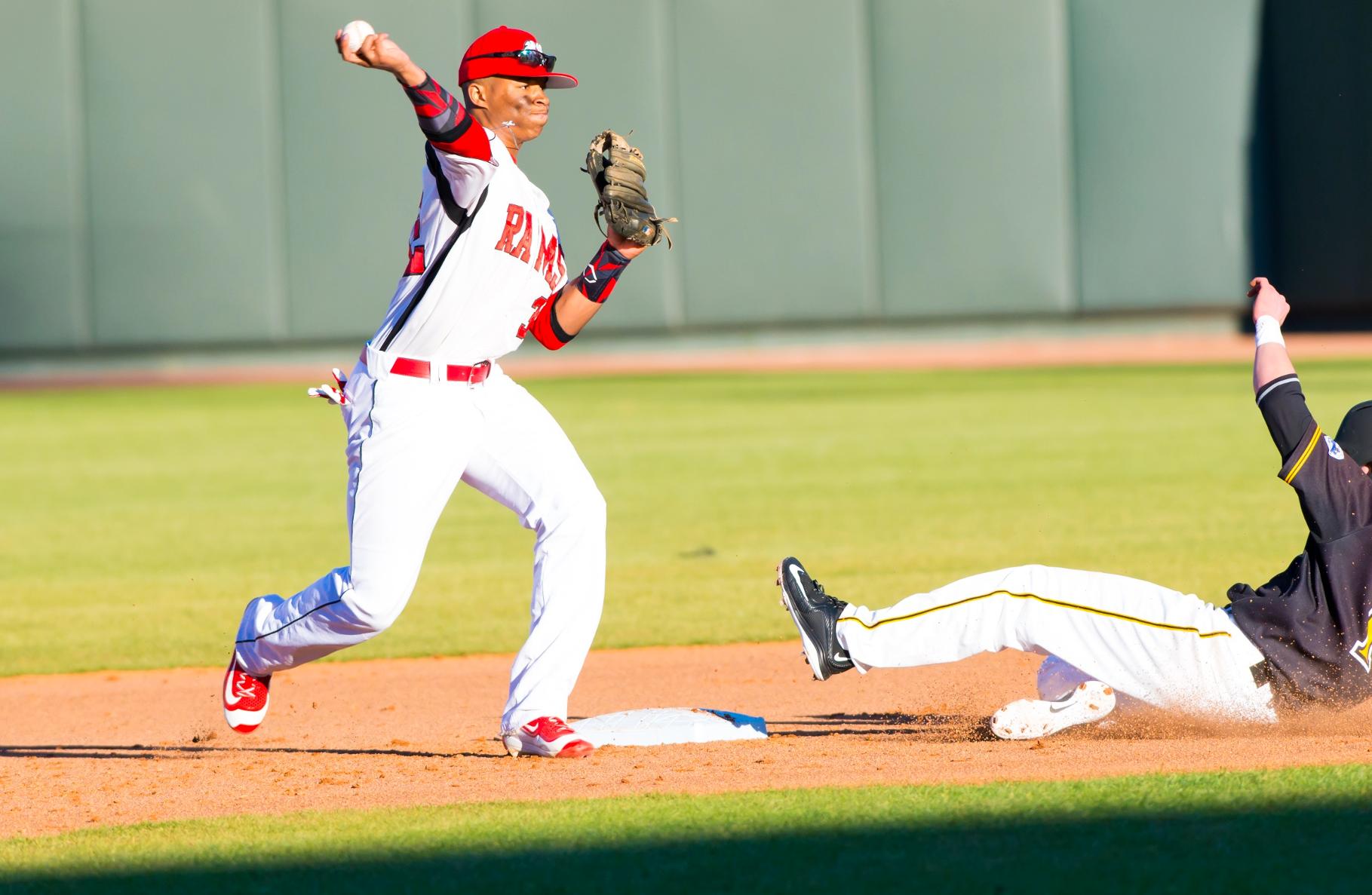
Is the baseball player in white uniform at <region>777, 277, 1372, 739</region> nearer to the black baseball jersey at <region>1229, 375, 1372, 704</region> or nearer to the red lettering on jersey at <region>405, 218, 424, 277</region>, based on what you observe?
the black baseball jersey at <region>1229, 375, 1372, 704</region>

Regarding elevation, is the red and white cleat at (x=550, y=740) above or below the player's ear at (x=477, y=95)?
below

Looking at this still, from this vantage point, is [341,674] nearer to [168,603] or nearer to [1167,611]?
[168,603]

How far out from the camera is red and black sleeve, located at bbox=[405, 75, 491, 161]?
405cm

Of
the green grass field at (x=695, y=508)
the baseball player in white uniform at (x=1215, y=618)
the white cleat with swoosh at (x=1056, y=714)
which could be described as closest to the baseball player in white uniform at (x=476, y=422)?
the baseball player in white uniform at (x=1215, y=618)

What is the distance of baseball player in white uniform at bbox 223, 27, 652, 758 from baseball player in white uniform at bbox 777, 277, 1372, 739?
2.13 ft

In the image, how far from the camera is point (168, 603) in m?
8.52

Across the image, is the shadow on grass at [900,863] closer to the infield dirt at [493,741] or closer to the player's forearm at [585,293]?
the infield dirt at [493,741]

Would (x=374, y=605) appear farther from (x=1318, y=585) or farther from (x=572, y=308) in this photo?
(x=1318, y=585)

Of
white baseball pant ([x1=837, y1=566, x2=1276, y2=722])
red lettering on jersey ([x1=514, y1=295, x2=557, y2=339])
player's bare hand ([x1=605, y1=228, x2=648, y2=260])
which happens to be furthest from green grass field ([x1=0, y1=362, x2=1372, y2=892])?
player's bare hand ([x1=605, y1=228, x2=648, y2=260])

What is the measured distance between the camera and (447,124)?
409 centimetres

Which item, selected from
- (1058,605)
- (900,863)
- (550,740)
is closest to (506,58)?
(550,740)

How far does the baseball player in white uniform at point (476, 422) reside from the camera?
4.35 metres

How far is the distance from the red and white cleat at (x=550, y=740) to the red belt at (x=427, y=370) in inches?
37.4

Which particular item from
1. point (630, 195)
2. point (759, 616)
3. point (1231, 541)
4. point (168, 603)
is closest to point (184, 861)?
point (630, 195)
